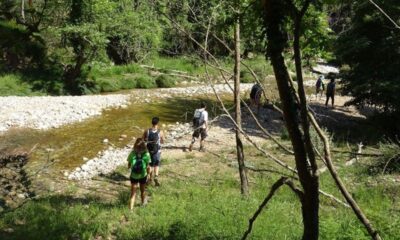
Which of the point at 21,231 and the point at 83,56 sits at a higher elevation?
the point at 83,56

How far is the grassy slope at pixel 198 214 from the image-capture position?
7.77 m

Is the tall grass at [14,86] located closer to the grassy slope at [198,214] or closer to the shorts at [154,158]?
the grassy slope at [198,214]

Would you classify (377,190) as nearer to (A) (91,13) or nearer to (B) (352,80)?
(B) (352,80)

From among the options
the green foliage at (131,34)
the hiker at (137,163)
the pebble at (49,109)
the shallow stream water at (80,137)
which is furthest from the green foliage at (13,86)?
the hiker at (137,163)

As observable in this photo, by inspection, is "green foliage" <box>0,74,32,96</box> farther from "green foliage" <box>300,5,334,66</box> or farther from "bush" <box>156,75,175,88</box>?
"green foliage" <box>300,5,334,66</box>

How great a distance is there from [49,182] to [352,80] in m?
13.1

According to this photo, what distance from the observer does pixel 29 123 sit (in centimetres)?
1834

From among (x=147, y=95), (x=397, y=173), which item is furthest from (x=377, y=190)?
(x=147, y=95)

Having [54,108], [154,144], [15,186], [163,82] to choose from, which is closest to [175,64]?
[163,82]

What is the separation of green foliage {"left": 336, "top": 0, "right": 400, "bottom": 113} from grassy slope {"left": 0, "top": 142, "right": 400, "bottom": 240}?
272 inches

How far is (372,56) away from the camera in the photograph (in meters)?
19.0

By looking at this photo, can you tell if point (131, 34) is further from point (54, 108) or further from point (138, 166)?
point (138, 166)

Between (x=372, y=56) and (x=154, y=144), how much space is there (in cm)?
1170

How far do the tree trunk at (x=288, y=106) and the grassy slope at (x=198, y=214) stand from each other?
3502 mm
